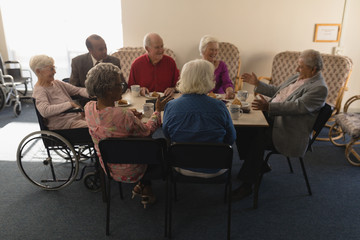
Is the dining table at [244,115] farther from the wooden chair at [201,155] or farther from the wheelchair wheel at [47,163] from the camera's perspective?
the wheelchair wheel at [47,163]

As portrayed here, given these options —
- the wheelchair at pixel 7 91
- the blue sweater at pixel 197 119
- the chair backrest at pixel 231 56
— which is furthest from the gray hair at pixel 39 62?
the chair backrest at pixel 231 56

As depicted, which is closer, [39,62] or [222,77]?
[39,62]

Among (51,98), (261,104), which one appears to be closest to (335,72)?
A: (261,104)

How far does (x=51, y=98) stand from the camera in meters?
2.38

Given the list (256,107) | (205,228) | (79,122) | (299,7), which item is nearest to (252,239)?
(205,228)

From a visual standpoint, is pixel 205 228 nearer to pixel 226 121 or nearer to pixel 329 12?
pixel 226 121

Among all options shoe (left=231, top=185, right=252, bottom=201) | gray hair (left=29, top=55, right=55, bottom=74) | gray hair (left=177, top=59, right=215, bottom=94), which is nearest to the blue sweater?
gray hair (left=177, top=59, right=215, bottom=94)

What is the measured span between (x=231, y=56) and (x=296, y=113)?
2.10 meters

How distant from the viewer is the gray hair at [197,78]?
1738 mm

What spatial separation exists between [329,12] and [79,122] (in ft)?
11.9

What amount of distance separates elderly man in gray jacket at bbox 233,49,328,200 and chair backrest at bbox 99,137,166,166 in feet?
2.92

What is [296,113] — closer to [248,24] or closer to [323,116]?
[323,116]

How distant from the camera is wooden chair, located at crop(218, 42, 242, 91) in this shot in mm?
4117

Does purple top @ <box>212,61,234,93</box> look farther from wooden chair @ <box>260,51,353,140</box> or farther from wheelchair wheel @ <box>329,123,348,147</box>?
wheelchair wheel @ <box>329,123,348,147</box>
